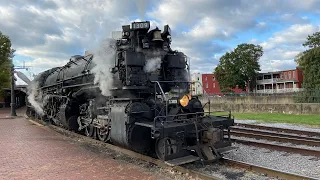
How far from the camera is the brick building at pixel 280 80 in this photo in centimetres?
6719

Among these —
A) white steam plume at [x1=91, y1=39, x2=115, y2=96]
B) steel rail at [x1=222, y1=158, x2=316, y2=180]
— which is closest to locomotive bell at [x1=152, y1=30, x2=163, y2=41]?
Answer: white steam plume at [x1=91, y1=39, x2=115, y2=96]

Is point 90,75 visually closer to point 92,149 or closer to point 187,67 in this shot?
point 92,149

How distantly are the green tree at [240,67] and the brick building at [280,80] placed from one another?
5726mm

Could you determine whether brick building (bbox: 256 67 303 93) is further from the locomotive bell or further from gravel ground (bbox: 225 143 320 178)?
the locomotive bell

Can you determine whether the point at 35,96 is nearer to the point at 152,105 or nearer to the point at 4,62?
the point at 152,105

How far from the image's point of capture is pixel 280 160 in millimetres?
7887

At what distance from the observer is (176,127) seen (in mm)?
6695

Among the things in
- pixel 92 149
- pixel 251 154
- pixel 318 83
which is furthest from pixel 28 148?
pixel 318 83

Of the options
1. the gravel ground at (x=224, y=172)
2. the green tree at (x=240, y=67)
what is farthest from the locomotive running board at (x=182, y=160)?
the green tree at (x=240, y=67)

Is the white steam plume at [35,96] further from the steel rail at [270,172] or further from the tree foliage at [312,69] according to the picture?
the tree foliage at [312,69]

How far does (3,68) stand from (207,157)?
4643 cm

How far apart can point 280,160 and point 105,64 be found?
564 centimetres

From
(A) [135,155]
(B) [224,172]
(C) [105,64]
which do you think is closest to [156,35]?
(C) [105,64]

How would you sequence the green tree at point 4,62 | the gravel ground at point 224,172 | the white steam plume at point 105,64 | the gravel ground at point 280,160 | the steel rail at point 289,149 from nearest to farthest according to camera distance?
the gravel ground at point 224,172 < the gravel ground at point 280,160 < the steel rail at point 289,149 < the white steam plume at point 105,64 < the green tree at point 4,62
